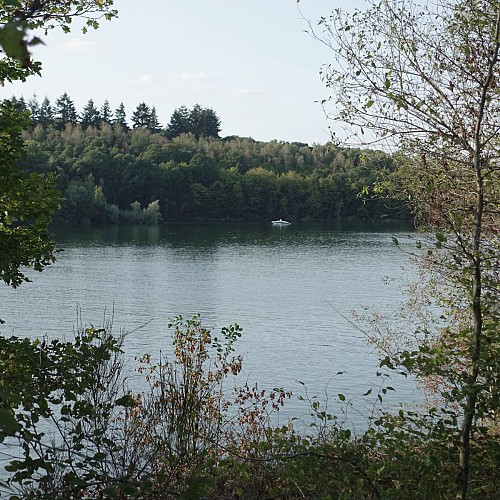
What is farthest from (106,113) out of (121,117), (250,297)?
(250,297)

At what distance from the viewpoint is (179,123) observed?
424 feet

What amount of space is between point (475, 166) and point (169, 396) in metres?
4.29

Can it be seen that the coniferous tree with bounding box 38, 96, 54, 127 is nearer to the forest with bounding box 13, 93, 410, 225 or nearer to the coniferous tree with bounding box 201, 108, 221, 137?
the forest with bounding box 13, 93, 410, 225

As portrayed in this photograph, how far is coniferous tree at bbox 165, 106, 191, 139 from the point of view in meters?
129

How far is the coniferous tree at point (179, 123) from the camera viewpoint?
129 m

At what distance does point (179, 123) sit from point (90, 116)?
1707 cm

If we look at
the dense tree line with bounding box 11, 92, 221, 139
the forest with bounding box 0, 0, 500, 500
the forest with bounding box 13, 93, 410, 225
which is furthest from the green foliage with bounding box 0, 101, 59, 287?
the dense tree line with bounding box 11, 92, 221, 139

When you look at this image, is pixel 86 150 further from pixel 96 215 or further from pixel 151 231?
pixel 151 231

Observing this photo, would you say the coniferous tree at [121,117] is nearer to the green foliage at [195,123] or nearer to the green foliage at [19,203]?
the green foliage at [195,123]

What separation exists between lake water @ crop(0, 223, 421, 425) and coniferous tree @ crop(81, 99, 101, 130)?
57933 millimetres

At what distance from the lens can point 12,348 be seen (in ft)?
22.7

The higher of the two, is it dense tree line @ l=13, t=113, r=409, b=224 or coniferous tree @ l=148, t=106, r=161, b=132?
coniferous tree @ l=148, t=106, r=161, b=132

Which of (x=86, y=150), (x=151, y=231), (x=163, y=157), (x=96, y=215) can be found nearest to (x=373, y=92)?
(x=151, y=231)

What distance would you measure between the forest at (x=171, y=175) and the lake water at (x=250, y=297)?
2211 centimetres
